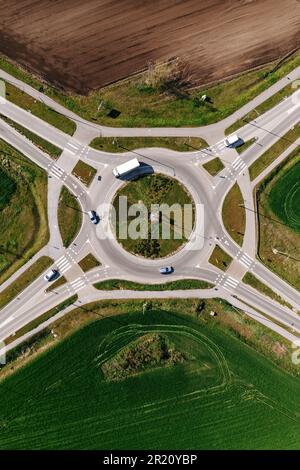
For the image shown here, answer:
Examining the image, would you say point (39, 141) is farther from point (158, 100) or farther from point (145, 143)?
point (158, 100)

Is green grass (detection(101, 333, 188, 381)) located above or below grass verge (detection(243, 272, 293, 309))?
below

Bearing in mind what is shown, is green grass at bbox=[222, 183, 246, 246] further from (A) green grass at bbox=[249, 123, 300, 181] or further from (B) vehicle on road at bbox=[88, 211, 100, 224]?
(B) vehicle on road at bbox=[88, 211, 100, 224]

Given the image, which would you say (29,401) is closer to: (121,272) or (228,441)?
(121,272)

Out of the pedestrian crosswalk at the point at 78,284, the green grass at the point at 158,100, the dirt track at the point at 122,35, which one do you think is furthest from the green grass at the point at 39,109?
the pedestrian crosswalk at the point at 78,284

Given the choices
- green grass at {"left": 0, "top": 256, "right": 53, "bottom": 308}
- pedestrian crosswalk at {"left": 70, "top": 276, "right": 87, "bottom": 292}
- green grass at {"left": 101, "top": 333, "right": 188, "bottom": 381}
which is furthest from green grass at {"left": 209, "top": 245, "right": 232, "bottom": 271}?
green grass at {"left": 0, "top": 256, "right": 53, "bottom": 308}

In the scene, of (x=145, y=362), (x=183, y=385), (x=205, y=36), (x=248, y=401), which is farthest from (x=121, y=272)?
(x=205, y=36)

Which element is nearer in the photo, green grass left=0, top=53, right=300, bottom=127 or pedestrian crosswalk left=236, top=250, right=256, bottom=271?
green grass left=0, top=53, right=300, bottom=127
